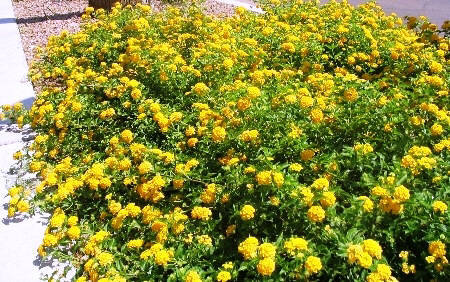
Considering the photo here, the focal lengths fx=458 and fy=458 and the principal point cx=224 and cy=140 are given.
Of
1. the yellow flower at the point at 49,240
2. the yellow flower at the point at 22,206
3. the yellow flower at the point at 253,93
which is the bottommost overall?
the yellow flower at the point at 22,206

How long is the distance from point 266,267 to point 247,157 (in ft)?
3.43

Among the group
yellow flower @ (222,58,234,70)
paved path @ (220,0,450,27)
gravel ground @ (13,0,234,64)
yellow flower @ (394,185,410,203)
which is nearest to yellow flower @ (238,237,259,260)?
yellow flower @ (394,185,410,203)

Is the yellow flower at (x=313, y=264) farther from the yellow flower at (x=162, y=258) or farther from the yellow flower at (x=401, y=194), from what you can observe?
the yellow flower at (x=162, y=258)

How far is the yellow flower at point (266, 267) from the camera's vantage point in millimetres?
2111

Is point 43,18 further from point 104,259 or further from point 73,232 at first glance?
point 104,259

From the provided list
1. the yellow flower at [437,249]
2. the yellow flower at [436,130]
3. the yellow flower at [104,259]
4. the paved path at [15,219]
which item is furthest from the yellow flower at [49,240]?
the yellow flower at [436,130]

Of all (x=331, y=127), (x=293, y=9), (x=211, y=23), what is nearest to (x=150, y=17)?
(x=211, y=23)

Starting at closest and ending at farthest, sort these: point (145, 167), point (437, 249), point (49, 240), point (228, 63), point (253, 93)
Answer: point (437, 249) < point (49, 240) < point (145, 167) < point (253, 93) < point (228, 63)

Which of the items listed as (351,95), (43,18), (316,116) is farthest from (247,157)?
(43,18)

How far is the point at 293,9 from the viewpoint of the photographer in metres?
5.63

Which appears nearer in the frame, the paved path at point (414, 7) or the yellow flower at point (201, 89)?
the yellow flower at point (201, 89)

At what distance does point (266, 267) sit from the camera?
2.12 metres

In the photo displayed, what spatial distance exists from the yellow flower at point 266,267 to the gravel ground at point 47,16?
488 centimetres

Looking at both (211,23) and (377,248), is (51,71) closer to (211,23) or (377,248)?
(211,23)
